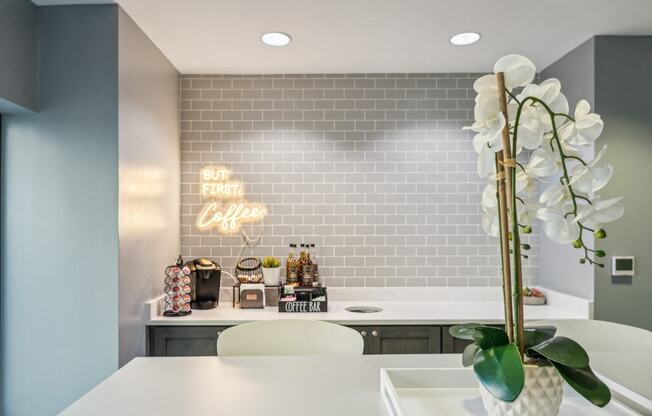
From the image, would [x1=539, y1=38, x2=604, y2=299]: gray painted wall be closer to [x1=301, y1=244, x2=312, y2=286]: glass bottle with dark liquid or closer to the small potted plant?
[x1=301, y1=244, x2=312, y2=286]: glass bottle with dark liquid

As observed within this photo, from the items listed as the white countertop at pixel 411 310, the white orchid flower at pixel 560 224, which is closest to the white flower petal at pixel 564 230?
the white orchid flower at pixel 560 224

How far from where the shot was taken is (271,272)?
132 inches

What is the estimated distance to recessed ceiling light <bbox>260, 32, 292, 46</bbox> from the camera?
2.87 meters

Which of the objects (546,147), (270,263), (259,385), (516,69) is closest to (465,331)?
(546,147)

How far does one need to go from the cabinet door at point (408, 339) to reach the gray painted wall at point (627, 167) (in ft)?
3.11

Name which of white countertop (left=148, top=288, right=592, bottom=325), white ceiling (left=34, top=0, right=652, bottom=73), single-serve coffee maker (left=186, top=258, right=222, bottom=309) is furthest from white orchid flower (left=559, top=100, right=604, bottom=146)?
single-serve coffee maker (left=186, top=258, right=222, bottom=309)

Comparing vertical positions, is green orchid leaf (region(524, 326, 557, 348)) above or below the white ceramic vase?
above

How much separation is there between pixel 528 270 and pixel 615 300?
765 millimetres

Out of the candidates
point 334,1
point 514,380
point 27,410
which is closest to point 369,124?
point 334,1

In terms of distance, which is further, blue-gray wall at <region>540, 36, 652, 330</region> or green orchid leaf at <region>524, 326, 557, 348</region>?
blue-gray wall at <region>540, 36, 652, 330</region>

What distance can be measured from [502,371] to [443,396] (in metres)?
0.39

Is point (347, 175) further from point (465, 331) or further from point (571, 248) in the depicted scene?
point (465, 331)

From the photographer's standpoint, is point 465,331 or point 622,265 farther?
point 622,265

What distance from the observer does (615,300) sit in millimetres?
2896
